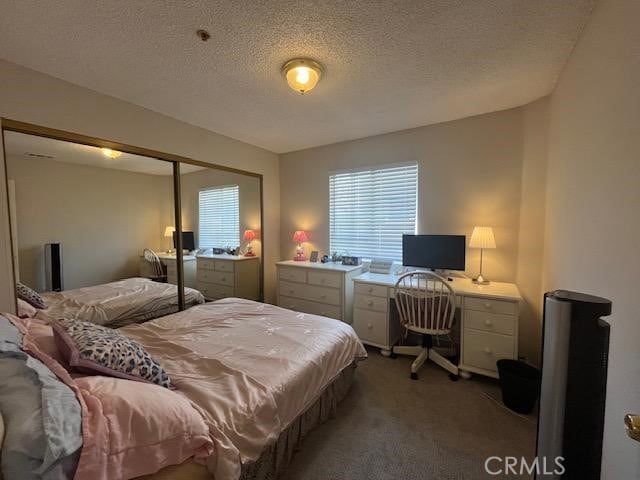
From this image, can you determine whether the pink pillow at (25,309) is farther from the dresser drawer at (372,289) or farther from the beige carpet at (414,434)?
the dresser drawer at (372,289)

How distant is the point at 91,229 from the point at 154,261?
1.92 feet

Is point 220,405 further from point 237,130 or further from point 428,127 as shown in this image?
point 428,127

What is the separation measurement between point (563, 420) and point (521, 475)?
120 cm

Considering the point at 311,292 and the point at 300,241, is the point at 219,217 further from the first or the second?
the point at 311,292

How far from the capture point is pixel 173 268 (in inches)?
108

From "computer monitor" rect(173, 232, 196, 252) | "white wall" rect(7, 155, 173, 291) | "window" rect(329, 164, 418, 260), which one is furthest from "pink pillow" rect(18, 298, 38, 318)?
"window" rect(329, 164, 418, 260)

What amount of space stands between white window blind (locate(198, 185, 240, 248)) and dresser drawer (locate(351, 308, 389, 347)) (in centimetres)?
187

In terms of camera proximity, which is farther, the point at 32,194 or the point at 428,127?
the point at 428,127

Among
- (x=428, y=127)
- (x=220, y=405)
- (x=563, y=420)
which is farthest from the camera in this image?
(x=428, y=127)

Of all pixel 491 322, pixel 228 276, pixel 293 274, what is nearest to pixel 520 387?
pixel 491 322

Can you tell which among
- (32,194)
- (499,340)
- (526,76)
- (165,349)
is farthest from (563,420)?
(32,194)

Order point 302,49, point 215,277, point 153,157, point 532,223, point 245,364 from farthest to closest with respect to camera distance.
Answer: point 215,277 → point 153,157 → point 532,223 → point 302,49 → point 245,364

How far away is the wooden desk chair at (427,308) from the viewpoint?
2.25 m

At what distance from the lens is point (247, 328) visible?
189 cm
